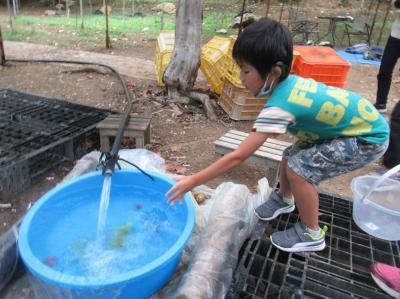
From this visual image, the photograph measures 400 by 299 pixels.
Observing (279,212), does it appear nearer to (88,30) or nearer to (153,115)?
(153,115)

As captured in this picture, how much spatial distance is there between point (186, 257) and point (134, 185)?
2.19 ft

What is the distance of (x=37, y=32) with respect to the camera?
9.26 meters

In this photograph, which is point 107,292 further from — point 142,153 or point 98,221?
point 142,153

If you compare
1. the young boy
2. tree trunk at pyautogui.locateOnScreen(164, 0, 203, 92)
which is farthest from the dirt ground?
the young boy

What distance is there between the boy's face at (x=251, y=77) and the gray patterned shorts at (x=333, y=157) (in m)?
0.49

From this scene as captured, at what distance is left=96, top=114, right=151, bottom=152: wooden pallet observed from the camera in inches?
126

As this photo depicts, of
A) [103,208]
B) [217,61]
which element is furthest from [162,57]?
[103,208]

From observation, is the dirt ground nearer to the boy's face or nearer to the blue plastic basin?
the blue plastic basin

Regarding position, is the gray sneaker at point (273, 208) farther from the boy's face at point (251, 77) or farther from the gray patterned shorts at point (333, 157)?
the boy's face at point (251, 77)

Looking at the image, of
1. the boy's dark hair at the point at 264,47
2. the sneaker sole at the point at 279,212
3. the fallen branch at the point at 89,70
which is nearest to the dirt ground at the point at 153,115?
the fallen branch at the point at 89,70

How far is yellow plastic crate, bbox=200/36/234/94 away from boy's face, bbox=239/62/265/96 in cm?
278

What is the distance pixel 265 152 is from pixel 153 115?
5.64 ft

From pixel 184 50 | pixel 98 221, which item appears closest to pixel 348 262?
pixel 98 221

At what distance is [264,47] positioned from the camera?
1604 millimetres
